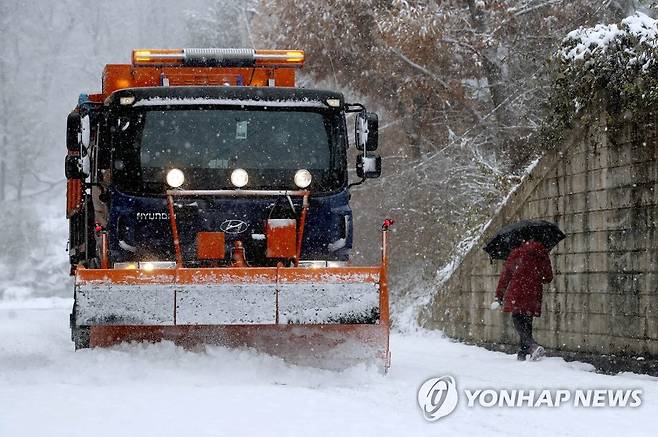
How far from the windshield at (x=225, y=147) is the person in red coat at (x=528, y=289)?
2564 millimetres

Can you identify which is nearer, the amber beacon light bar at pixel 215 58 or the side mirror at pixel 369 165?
the side mirror at pixel 369 165

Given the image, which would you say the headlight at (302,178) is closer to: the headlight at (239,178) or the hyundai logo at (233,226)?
the headlight at (239,178)

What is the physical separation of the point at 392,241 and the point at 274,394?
53.0ft

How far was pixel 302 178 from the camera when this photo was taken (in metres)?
12.0

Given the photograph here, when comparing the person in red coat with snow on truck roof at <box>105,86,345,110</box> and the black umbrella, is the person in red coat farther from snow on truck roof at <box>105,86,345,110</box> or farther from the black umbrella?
snow on truck roof at <box>105,86,345,110</box>

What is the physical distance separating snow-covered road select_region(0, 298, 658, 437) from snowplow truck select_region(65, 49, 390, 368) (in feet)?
1.52

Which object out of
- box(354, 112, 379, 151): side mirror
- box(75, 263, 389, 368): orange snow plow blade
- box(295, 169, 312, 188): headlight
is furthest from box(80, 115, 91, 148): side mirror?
box(354, 112, 379, 151): side mirror

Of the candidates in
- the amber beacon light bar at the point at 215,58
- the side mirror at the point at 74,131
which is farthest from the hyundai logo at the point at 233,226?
the amber beacon light bar at the point at 215,58

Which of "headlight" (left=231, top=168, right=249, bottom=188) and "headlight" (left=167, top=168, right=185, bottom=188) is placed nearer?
"headlight" (left=167, top=168, right=185, bottom=188)

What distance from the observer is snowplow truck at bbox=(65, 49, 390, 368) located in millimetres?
11133

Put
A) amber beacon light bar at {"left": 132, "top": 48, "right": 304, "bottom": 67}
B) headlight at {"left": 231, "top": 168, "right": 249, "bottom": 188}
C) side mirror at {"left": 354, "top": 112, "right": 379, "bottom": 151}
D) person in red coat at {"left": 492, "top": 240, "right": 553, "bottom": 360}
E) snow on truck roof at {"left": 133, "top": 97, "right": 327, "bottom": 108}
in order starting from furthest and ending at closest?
1. person in red coat at {"left": 492, "top": 240, "right": 553, "bottom": 360}
2. amber beacon light bar at {"left": 132, "top": 48, "right": 304, "bottom": 67}
3. side mirror at {"left": 354, "top": 112, "right": 379, "bottom": 151}
4. snow on truck roof at {"left": 133, "top": 97, "right": 327, "bottom": 108}
5. headlight at {"left": 231, "top": 168, "right": 249, "bottom": 188}

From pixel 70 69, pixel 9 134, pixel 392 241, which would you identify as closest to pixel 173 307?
pixel 392 241

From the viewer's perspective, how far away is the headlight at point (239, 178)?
11.9 metres

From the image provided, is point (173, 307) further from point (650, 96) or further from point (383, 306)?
point (650, 96)
